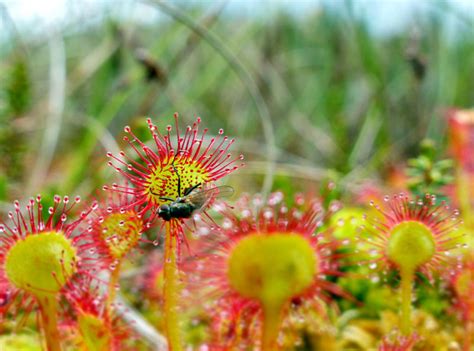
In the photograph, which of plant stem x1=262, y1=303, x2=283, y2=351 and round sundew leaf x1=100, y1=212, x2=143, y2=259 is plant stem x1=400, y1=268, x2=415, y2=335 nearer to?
plant stem x1=262, y1=303, x2=283, y2=351

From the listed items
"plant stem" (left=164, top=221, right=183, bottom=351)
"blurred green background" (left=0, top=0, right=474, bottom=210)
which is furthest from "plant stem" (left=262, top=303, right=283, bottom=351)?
"blurred green background" (left=0, top=0, right=474, bottom=210)

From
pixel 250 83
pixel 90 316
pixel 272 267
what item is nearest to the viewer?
pixel 272 267

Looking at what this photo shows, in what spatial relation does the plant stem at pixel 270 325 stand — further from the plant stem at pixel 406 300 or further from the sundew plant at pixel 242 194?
the plant stem at pixel 406 300

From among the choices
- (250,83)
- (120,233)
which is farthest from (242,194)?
(250,83)

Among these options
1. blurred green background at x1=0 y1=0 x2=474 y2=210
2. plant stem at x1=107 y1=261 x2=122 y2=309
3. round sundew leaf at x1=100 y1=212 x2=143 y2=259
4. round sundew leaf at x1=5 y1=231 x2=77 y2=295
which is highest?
blurred green background at x1=0 y1=0 x2=474 y2=210

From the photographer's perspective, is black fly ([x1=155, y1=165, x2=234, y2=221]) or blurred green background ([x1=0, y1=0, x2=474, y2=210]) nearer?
black fly ([x1=155, y1=165, x2=234, y2=221])

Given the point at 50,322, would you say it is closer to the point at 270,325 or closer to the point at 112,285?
the point at 112,285
